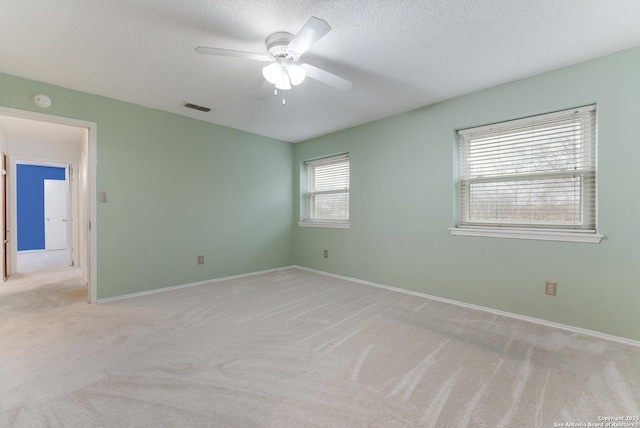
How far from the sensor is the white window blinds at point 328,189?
4.46 meters

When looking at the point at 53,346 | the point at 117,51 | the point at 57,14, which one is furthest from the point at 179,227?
the point at 57,14

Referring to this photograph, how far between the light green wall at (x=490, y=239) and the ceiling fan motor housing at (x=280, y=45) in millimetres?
2025

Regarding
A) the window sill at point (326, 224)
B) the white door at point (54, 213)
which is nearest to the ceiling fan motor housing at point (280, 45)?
the window sill at point (326, 224)

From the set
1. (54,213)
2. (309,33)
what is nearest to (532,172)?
(309,33)

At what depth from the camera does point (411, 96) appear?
3064 millimetres

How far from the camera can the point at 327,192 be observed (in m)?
4.69

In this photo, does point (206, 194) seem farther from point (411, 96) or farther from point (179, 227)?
point (411, 96)

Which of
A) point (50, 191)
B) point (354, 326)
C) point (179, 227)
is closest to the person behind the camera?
point (354, 326)

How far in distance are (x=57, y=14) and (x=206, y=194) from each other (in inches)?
94.7

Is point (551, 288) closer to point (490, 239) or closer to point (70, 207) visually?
point (490, 239)

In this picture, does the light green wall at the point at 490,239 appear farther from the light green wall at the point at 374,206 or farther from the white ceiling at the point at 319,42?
the white ceiling at the point at 319,42

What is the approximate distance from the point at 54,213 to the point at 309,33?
8.96 m

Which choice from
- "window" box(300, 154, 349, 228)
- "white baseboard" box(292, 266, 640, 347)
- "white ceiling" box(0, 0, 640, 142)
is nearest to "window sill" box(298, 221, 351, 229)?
"window" box(300, 154, 349, 228)

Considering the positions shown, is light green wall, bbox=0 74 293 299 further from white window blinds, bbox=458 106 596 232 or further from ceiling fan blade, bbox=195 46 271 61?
white window blinds, bbox=458 106 596 232
